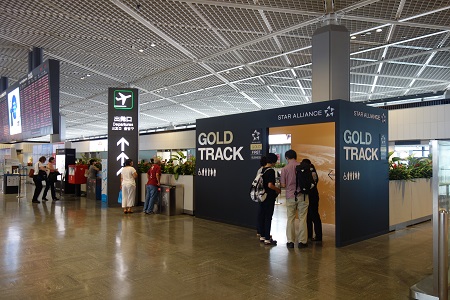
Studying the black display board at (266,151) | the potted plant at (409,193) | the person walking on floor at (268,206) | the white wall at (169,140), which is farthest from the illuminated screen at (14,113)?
the potted plant at (409,193)

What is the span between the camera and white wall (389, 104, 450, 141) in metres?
14.0

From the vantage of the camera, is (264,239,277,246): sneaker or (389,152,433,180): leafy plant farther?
(389,152,433,180): leafy plant

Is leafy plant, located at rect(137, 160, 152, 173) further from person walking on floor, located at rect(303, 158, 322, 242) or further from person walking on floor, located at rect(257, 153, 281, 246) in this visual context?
person walking on floor, located at rect(303, 158, 322, 242)

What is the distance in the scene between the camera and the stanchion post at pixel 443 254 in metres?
3.60

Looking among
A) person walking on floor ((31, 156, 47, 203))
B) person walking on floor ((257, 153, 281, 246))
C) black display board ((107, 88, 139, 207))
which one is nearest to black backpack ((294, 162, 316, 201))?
person walking on floor ((257, 153, 281, 246))

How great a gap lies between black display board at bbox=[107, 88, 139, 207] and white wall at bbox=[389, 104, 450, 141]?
1164cm

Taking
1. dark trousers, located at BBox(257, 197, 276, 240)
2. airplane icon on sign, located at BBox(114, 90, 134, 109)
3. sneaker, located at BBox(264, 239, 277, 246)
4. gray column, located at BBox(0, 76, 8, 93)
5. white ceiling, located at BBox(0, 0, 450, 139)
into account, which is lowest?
sneaker, located at BBox(264, 239, 277, 246)

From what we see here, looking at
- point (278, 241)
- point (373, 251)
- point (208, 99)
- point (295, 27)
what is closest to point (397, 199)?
point (373, 251)

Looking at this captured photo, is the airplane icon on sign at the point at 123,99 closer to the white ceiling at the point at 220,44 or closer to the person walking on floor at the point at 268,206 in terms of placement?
the white ceiling at the point at 220,44

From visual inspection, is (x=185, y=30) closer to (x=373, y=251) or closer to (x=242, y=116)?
(x=242, y=116)

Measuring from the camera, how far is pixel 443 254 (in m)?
3.61

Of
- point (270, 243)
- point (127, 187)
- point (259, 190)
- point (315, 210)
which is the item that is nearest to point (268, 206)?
point (259, 190)

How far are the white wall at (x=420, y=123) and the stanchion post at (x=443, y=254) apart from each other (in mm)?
12405

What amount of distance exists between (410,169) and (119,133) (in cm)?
860
